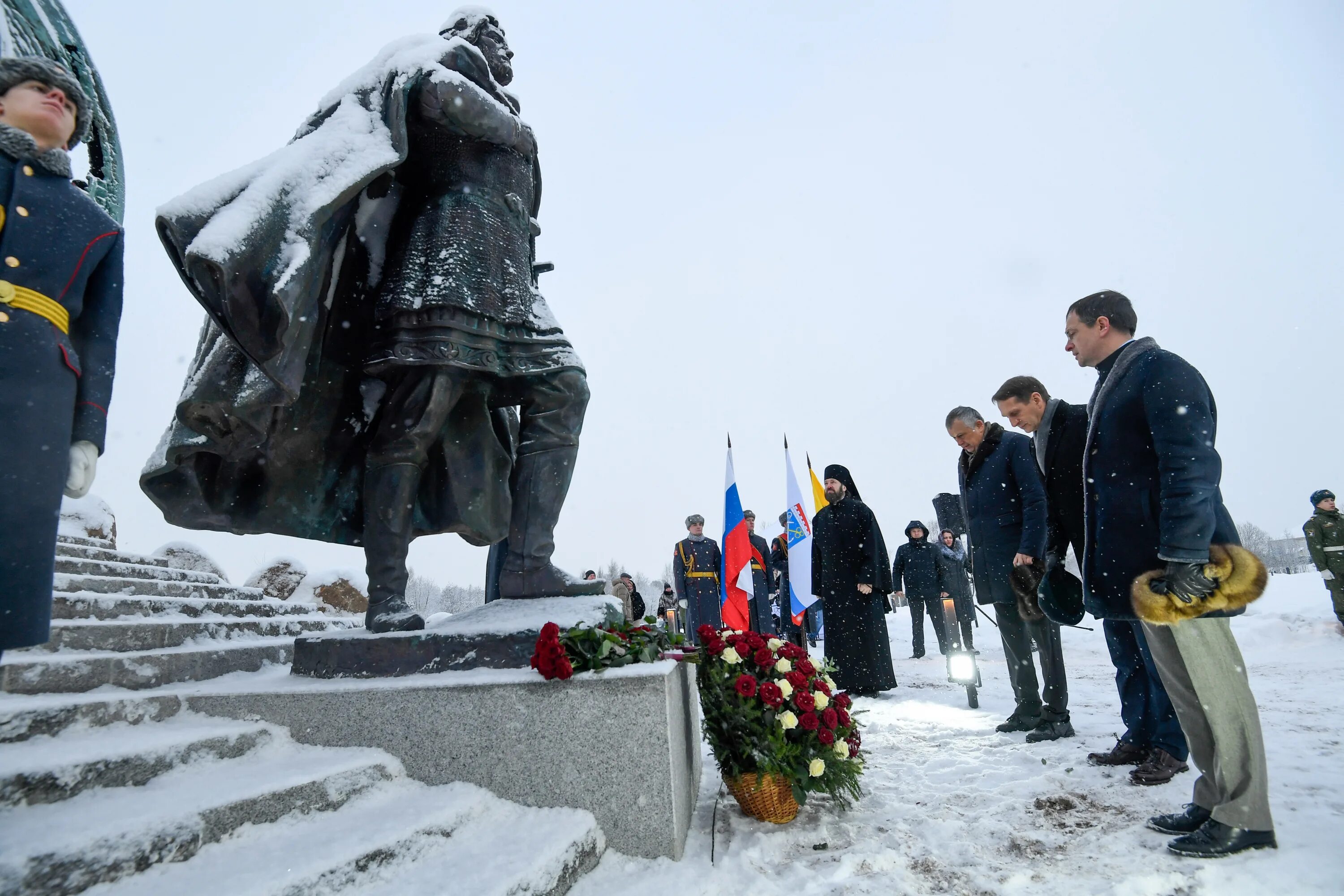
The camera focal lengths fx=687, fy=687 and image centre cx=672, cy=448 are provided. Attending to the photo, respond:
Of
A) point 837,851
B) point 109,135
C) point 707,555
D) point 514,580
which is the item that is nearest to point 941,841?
point 837,851

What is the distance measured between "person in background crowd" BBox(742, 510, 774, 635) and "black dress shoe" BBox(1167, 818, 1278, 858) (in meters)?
8.12

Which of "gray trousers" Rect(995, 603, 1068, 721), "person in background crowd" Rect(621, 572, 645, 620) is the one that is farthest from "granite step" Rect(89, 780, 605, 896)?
"person in background crowd" Rect(621, 572, 645, 620)

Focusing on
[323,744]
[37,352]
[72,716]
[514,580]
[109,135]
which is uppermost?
[109,135]

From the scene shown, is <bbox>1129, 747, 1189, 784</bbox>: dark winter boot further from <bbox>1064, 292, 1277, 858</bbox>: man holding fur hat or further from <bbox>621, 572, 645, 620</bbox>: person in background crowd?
<bbox>621, 572, 645, 620</bbox>: person in background crowd

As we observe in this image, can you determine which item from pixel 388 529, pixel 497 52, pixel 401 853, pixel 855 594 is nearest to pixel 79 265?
pixel 388 529

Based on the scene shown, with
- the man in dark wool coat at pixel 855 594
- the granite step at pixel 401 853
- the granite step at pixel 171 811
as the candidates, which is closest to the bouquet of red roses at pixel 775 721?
the granite step at pixel 401 853

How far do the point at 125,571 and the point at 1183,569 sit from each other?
19.3ft

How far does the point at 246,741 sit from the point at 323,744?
22 cm

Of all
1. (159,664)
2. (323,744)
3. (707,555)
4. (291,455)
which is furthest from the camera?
(707,555)

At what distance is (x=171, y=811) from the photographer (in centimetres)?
151

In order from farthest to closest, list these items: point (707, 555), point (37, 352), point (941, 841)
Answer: point (707, 555) → point (941, 841) → point (37, 352)

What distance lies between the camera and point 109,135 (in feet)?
17.5

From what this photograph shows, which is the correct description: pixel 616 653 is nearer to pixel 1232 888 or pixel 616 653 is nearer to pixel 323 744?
pixel 323 744

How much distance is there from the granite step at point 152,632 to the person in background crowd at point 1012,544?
408cm
